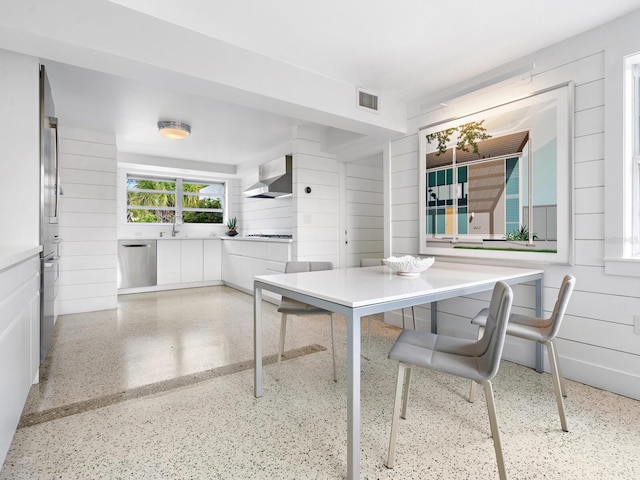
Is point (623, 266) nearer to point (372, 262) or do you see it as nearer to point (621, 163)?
point (621, 163)

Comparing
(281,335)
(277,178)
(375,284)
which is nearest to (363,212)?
(277,178)

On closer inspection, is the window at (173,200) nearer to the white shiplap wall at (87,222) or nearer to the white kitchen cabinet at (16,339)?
the white shiplap wall at (87,222)

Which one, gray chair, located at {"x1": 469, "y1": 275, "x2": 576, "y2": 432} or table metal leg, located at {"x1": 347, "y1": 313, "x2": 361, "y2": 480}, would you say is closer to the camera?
table metal leg, located at {"x1": 347, "y1": 313, "x2": 361, "y2": 480}

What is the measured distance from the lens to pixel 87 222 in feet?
13.9

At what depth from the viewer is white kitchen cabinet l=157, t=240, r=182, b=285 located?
18.6ft

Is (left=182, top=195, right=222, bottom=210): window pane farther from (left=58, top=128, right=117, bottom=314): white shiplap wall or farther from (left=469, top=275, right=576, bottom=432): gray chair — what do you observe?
(left=469, top=275, right=576, bottom=432): gray chair

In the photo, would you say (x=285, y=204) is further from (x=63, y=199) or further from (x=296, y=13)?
(x=296, y=13)

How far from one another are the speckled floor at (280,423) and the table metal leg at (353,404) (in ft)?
0.53

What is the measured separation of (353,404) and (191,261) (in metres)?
5.34

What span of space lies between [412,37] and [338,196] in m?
2.49

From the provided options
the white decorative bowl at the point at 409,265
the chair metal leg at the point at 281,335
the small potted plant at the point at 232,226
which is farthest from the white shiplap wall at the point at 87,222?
the white decorative bowl at the point at 409,265

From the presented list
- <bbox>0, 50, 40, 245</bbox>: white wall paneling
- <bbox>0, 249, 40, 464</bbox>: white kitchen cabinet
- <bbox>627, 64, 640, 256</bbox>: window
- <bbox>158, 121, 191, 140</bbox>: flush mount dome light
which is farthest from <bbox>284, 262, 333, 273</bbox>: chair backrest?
<bbox>158, 121, 191, 140</bbox>: flush mount dome light

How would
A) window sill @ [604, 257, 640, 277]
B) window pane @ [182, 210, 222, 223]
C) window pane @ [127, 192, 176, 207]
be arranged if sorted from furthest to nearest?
window pane @ [182, 210, 222, 223] < window pane @ [127, 192, 176, 207] < window sill @ [604, 257, 640, 277]

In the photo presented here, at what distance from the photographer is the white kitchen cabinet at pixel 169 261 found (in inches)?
223
